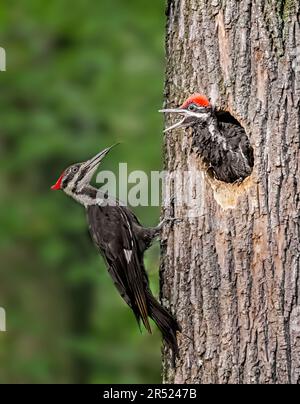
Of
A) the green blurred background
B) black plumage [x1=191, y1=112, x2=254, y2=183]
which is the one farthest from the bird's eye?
the green blurred background

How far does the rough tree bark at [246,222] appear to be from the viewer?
4469mm

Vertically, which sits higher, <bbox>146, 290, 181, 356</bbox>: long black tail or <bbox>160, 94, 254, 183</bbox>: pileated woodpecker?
<bbox>160, 94, 254, 183</bbox>: pileated woodpecker

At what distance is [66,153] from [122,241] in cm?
573

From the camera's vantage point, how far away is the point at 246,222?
4.57 m

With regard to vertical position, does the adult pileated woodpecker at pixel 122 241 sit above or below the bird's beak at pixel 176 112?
below

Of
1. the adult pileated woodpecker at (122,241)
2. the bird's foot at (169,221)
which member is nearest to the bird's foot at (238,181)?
the bird's foot at (169,221)

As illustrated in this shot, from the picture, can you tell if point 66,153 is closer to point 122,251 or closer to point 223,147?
point 122,251

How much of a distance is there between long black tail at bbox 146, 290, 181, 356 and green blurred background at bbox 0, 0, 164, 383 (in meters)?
5.23

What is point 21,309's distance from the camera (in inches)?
464

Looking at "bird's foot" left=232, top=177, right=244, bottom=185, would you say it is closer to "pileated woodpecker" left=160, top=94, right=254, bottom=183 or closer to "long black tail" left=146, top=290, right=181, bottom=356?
"pileated woodpecker" left=160, top=94, right=254, bottom=183

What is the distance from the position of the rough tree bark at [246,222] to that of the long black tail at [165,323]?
6 centimetres

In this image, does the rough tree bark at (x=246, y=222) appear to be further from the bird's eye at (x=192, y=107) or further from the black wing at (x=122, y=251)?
the black wing at (x=122, y=251)

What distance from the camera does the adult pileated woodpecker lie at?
16.2 ft
